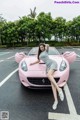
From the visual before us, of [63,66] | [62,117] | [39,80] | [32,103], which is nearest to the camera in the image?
[62,117]

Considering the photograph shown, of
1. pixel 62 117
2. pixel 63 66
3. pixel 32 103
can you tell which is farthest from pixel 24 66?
pixel 62 117

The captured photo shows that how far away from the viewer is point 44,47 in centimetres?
615

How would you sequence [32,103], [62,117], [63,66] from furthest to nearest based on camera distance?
[63,66], [32,103], [62,117]

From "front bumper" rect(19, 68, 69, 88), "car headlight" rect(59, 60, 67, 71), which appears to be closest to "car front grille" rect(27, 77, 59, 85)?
"front bumper" rect(19, 68, 69, 88)

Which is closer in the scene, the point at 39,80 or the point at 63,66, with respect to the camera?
the point at 39,80

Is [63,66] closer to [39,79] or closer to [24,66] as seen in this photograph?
[39,79]

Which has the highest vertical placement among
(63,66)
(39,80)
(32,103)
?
(63,66)

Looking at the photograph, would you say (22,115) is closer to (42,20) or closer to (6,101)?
(6,101)

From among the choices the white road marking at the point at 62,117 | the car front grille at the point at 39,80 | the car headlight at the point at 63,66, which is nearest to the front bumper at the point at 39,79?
the car front grille at the point at 39,80

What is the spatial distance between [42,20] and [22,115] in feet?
148

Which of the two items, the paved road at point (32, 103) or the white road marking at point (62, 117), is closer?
the white road marking at point (62, 117)

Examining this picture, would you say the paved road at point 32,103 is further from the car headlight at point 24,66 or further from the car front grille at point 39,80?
the car headlight at point 24,66

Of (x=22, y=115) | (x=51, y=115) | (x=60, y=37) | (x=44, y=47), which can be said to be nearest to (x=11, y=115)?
(x=22, y=115)

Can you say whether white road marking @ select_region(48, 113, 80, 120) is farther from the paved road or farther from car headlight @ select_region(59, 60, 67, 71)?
car headlight @ select_region(59, 60, 67, 71)
